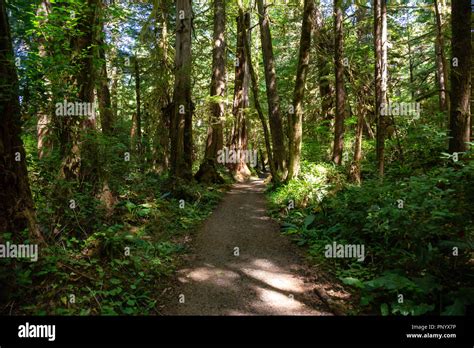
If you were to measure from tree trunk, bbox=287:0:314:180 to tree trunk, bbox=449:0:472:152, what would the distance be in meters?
4.91

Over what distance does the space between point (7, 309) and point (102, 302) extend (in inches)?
45.1

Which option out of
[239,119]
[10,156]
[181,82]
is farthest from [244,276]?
[239,119]

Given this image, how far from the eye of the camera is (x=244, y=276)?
19.0ft

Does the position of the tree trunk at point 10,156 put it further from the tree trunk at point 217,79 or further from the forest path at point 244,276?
the tree trunk at point 217,79

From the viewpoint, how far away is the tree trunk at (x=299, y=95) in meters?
10.8

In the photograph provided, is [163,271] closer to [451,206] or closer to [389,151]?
[451,206]

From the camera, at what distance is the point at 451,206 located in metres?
4.61

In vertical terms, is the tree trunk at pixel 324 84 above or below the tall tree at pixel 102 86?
above

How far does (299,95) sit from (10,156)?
9216mm

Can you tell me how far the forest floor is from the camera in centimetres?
473
